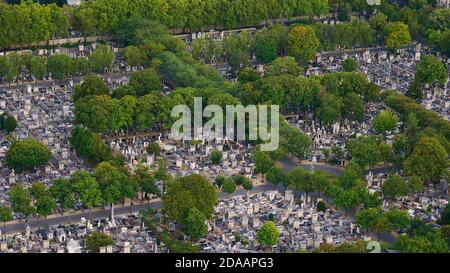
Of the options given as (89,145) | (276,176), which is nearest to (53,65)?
(89,145)

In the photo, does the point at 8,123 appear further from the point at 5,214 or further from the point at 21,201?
the point at 5,214

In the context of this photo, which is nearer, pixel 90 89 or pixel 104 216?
pixel 104 216

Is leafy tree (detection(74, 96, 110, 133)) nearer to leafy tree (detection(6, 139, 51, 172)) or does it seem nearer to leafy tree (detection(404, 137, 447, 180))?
leafy tree (detection(6, 139, 51, 172))

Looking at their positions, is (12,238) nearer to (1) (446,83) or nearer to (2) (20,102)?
(2) (20,102)

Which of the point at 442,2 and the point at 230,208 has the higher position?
the point at 442,2

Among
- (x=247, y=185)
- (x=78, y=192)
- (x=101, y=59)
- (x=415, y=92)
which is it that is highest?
(x=101, y=59)

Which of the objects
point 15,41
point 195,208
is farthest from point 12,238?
point 15,41
